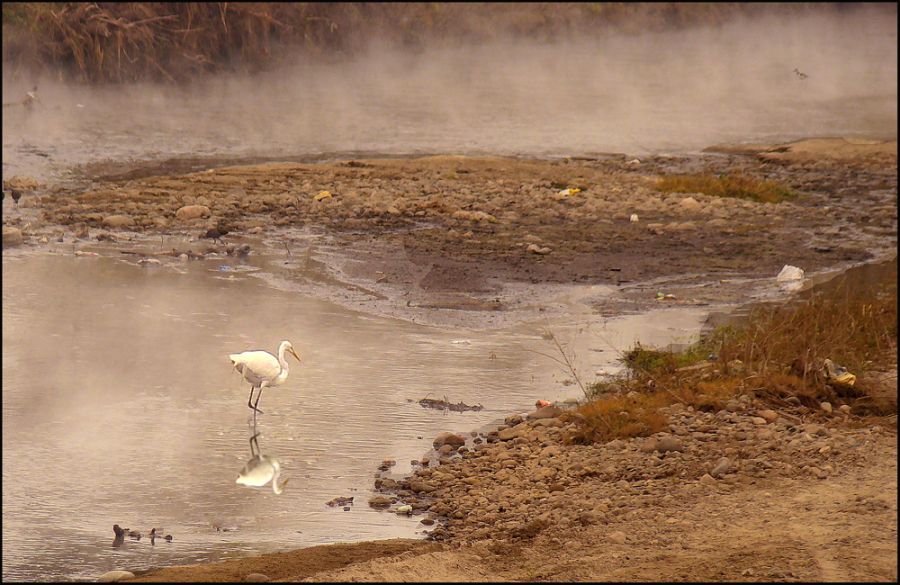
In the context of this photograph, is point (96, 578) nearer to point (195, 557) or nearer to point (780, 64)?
point (195, 557)

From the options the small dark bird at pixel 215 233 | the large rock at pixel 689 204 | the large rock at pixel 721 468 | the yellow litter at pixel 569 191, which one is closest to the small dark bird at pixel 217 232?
the small dark bird at pixel 215 233

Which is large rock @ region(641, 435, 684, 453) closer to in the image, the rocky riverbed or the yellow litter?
the rocky riverbed

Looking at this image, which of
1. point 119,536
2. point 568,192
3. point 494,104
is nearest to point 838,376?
point 119,536

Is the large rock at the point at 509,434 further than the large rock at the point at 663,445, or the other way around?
the large rock at the point at 509,434

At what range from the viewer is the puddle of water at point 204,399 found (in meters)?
5.80

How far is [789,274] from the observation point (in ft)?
35.3

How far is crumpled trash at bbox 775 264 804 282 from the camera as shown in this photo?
1073cm

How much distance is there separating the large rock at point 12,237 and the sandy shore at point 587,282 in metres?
0.07

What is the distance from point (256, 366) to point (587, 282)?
4173mm

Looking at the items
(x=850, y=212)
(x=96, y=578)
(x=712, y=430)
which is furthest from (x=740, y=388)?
(x=850, y=212)

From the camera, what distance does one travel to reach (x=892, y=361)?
7.95m

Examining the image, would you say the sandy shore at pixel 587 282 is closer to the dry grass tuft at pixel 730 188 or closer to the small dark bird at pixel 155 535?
the dry grass tuft at pixel 730 188

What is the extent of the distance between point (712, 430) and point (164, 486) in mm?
2752

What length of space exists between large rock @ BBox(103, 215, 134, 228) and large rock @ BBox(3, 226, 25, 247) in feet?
2.66
